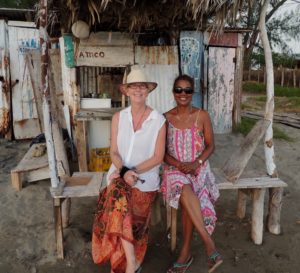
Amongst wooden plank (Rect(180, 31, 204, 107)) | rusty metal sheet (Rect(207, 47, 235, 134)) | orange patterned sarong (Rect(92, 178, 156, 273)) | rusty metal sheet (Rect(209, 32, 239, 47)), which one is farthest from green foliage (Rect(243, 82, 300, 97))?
orange patterned sarong (Rect(92, 178, 156, 273))

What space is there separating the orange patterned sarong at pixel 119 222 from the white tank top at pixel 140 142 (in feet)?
0.49

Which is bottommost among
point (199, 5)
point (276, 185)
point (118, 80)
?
point (276, 185)

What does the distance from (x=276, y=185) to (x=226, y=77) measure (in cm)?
543

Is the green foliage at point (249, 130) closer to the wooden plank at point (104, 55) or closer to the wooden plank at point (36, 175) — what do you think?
the wooden plank at point (104, 55)

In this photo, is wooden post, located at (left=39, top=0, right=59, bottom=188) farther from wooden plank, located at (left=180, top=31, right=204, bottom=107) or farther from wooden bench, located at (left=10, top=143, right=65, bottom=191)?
wooden plank, located at (left=180, top=31, right=204, bottom=107)

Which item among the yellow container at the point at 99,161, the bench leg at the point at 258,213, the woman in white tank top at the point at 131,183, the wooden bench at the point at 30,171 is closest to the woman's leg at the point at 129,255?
the woman in white tank top at the point at 131,183

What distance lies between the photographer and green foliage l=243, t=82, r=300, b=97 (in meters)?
19.0

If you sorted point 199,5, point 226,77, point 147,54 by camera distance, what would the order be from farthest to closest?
1. point 226,77
2. point 147,54
3. point 199,5

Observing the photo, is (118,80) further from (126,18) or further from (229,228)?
(229,228)

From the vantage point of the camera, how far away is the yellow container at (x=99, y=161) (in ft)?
19.6

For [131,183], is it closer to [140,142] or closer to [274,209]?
[140,142]

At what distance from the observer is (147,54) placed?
19.8 feet

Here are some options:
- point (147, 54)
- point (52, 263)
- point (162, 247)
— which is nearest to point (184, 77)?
point (162, 247)

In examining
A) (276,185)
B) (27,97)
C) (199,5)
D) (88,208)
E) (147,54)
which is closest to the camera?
(199,5)
